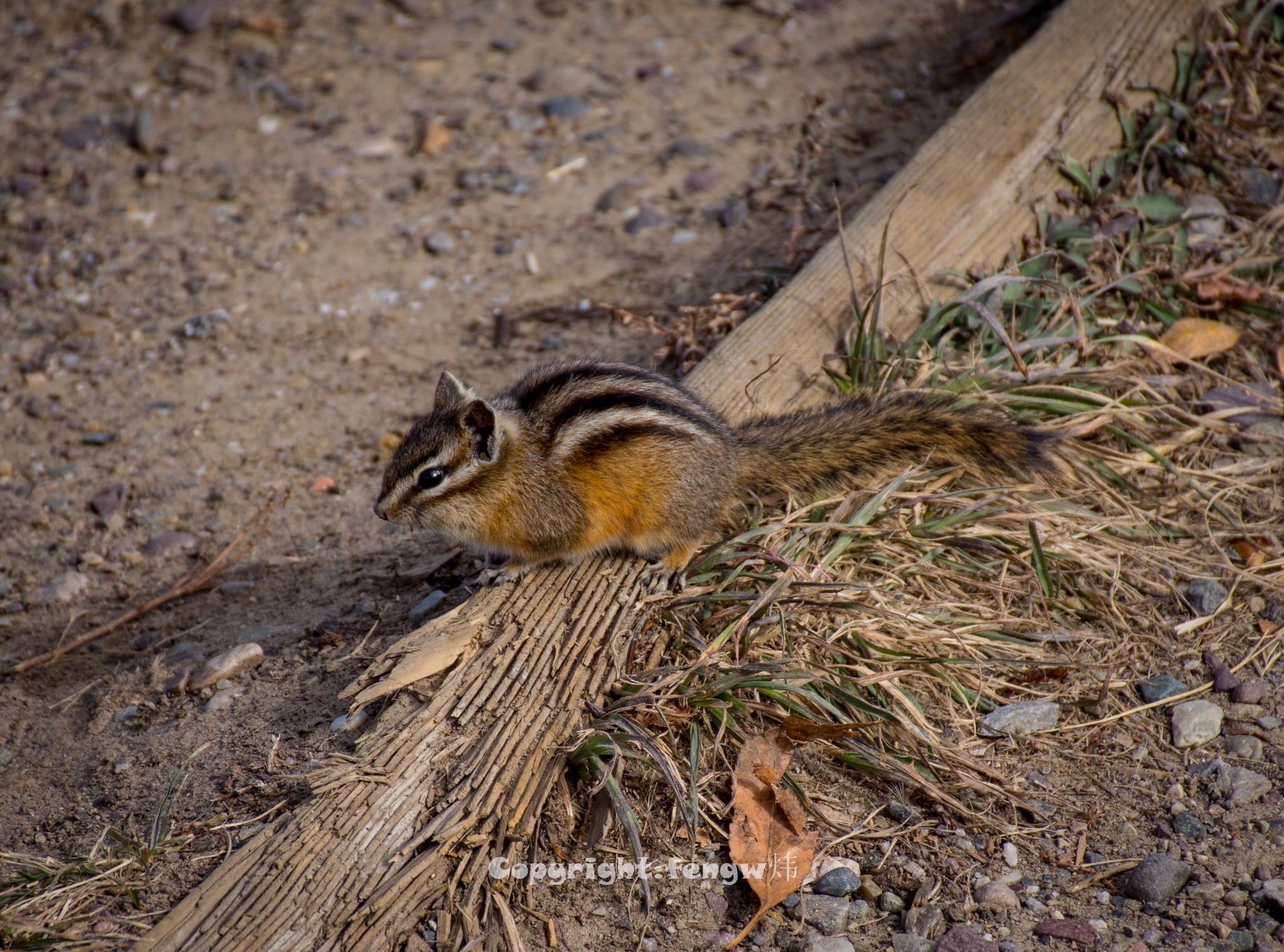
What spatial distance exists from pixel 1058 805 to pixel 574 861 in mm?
1376

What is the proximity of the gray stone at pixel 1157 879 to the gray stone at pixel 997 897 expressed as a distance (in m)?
0.29

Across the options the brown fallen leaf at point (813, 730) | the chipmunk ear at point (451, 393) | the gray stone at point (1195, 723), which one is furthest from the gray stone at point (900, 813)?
the chipmunk ear at point (451, 393)

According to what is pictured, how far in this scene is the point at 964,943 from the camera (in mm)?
2535

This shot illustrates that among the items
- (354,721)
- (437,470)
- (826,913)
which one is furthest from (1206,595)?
(354,721)

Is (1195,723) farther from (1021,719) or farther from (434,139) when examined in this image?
(434,139)

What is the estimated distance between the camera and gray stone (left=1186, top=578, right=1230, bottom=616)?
3.40 meters

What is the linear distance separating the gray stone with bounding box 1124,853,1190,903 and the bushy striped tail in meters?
1.34

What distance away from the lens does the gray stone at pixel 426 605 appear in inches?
139

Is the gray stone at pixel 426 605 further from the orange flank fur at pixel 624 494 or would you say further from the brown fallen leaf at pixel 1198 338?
the brown fallen leaf at pixel 1198 338

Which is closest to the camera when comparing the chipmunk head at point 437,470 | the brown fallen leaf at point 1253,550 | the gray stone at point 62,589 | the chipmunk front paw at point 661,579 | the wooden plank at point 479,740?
the wooden plank at point 479,740

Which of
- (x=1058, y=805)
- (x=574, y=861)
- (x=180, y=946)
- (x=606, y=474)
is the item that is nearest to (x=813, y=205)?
(x=606, y=474)

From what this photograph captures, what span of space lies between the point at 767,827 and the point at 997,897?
0.61 meters

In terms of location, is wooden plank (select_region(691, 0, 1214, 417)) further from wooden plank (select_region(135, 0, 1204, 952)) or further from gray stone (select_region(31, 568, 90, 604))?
gray stone (select_region(31, 568, 90, 604))

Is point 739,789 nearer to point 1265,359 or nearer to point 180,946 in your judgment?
point 180,946
